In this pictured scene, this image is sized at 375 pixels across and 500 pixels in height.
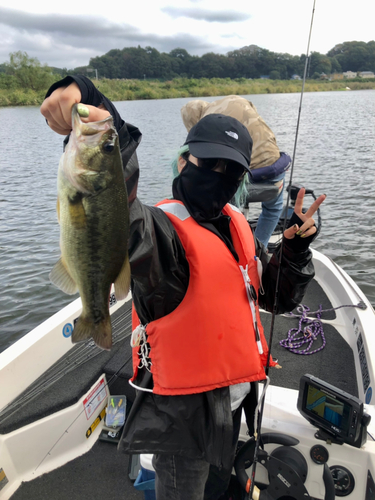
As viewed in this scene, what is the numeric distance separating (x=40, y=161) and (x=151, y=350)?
15268mm

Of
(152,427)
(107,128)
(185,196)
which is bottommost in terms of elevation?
(152,427)

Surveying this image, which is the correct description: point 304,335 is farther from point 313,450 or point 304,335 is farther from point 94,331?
point 94,331

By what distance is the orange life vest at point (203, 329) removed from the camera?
64.3 inches

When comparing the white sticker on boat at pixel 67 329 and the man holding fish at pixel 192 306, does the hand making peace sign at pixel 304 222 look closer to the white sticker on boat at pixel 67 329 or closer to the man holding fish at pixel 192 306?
the man holding fish at pixel 192 306

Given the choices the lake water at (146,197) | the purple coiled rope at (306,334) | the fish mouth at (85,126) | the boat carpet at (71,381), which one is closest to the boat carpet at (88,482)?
the boat carpet at (71,381)

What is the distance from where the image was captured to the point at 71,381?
10.1 feet

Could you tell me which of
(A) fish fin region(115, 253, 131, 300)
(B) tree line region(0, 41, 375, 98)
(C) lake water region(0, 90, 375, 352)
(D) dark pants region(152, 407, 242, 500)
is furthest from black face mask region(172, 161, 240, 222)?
(B) tree line region(0, 41, 375, 98)

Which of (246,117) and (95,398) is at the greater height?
(246,117)

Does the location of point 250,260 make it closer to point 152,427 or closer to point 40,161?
point 152,427

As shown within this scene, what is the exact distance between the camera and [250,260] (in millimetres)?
1965

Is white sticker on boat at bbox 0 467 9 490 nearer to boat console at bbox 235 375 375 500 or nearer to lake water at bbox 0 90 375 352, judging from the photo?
boat console at bbox 235 375 375 500

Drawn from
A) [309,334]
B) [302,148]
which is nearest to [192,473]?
[309,334]

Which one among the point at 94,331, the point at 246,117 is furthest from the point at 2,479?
the point at 246,117

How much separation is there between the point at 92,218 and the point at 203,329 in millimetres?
770
